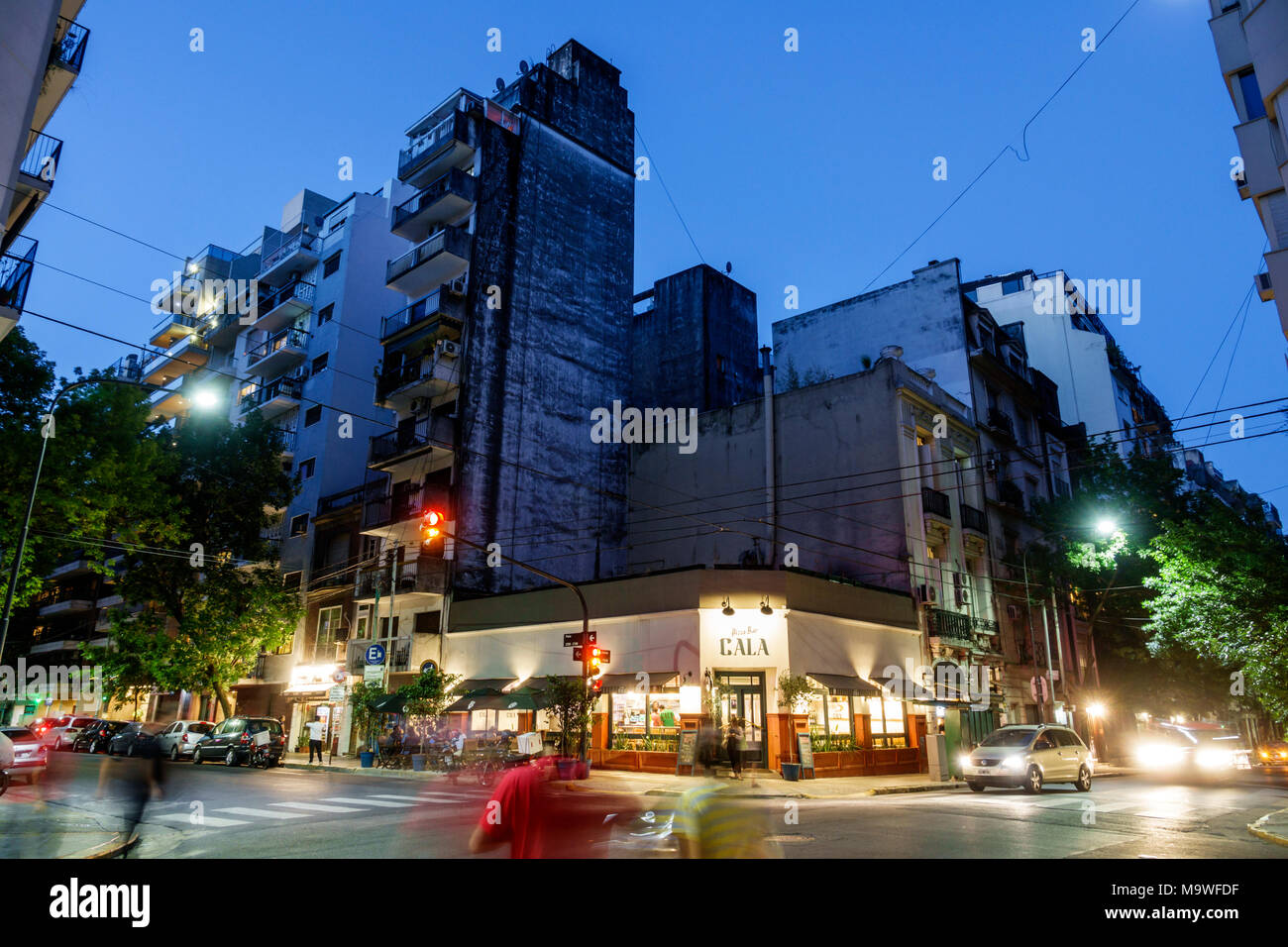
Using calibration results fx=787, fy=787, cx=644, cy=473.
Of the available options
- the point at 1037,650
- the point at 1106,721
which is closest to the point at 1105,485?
the point at 1037,650

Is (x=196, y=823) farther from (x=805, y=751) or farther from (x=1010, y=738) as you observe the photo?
(x=1010, y=738)

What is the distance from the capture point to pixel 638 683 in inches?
1013

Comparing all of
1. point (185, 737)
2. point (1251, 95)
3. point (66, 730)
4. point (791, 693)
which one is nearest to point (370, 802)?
point (791, 693)

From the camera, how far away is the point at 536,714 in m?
28.3

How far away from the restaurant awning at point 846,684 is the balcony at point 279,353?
33342 millimetres

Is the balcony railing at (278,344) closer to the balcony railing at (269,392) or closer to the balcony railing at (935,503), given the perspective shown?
the balcony railing at (269,392)

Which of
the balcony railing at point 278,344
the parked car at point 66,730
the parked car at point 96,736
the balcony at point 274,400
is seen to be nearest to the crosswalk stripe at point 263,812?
the parked car at point 96,736

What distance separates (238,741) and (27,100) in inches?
889

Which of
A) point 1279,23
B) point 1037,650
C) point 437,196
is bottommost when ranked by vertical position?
point 1037,650

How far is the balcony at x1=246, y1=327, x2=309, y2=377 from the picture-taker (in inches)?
1721

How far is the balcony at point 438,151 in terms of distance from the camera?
1390 inches

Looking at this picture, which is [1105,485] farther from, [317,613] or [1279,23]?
[317,613]
